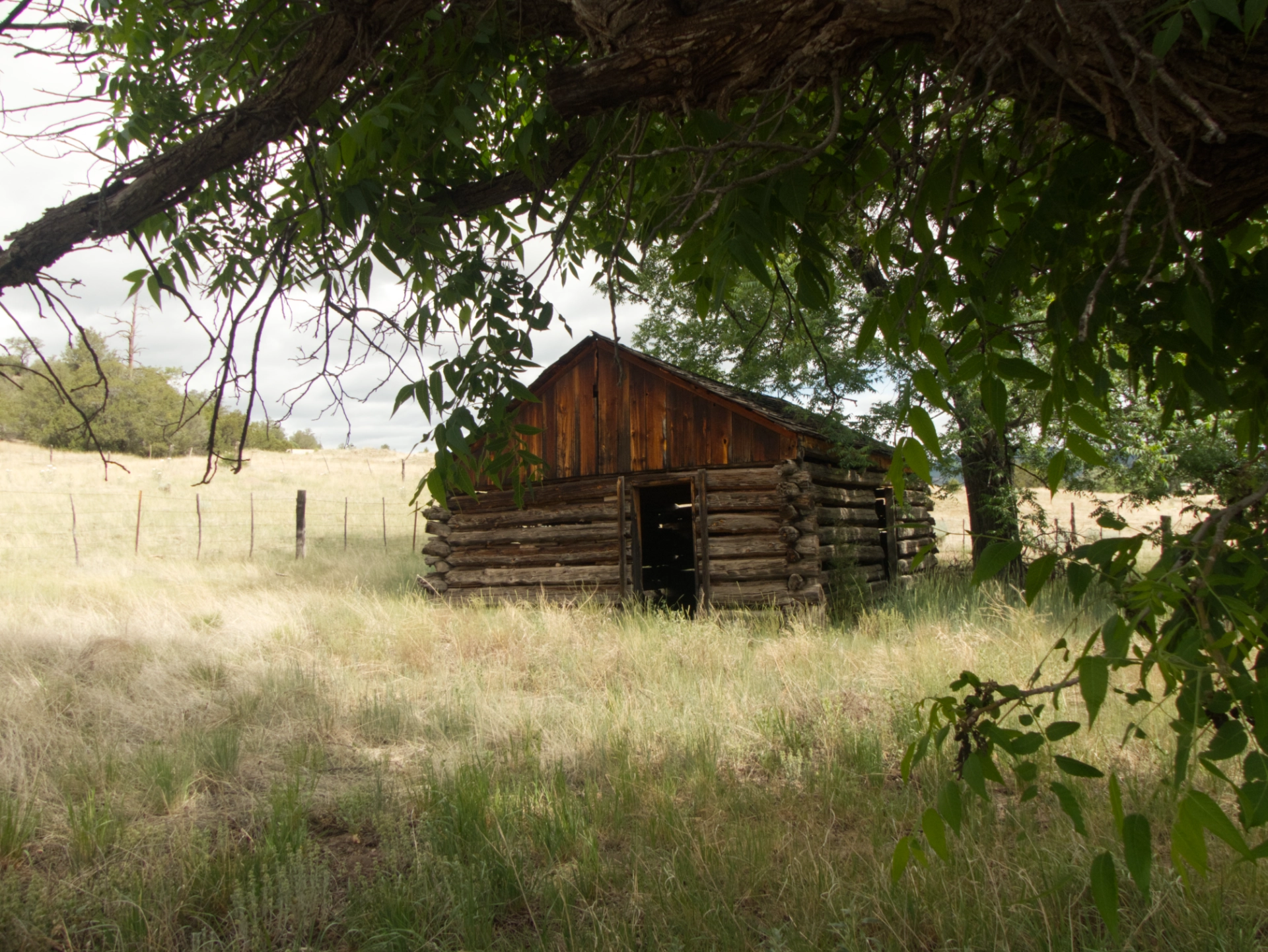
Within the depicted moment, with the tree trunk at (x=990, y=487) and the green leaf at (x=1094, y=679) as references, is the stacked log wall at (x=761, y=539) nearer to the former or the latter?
the tree trunk at (x=990, y=487)

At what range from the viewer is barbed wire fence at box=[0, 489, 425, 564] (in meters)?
21.3

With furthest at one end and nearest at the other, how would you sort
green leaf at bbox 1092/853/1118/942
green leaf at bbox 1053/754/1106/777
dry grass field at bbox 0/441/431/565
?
dry grass field at bbox 0/441/431/565 < green leaf at bbox 1053/754/1106/777 < green leaf at bbox 1092/853/1118/942

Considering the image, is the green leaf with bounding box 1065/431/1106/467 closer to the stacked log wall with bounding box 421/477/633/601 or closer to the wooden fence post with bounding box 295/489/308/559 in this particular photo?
the stacked log wall with bounding box 421/477/633/601

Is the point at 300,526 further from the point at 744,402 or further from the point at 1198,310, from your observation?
the point at 1198,310

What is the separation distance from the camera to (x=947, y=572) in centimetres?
1435

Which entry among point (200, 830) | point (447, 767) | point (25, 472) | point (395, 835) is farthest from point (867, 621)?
point (25, 472)

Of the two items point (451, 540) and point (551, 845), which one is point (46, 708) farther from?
point (451, 540)

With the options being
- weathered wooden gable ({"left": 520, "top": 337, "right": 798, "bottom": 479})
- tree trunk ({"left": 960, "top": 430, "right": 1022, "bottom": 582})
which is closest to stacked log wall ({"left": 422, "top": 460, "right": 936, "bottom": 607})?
weathered wooden gable ({"left": 520, "top": 337, "right": 798, "bottom": 479})

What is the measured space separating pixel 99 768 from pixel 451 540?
837 cm

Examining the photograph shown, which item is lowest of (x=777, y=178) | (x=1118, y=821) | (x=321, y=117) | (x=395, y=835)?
(x=395, y=835)

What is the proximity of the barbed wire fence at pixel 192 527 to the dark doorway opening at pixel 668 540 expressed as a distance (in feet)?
17.6

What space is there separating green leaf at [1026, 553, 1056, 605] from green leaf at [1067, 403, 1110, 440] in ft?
0.83

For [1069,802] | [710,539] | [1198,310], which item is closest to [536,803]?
[1069,802]

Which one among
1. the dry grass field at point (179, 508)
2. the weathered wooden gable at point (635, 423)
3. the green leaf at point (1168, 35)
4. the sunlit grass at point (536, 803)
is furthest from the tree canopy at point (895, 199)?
the dry grass field at point (179, 508)
